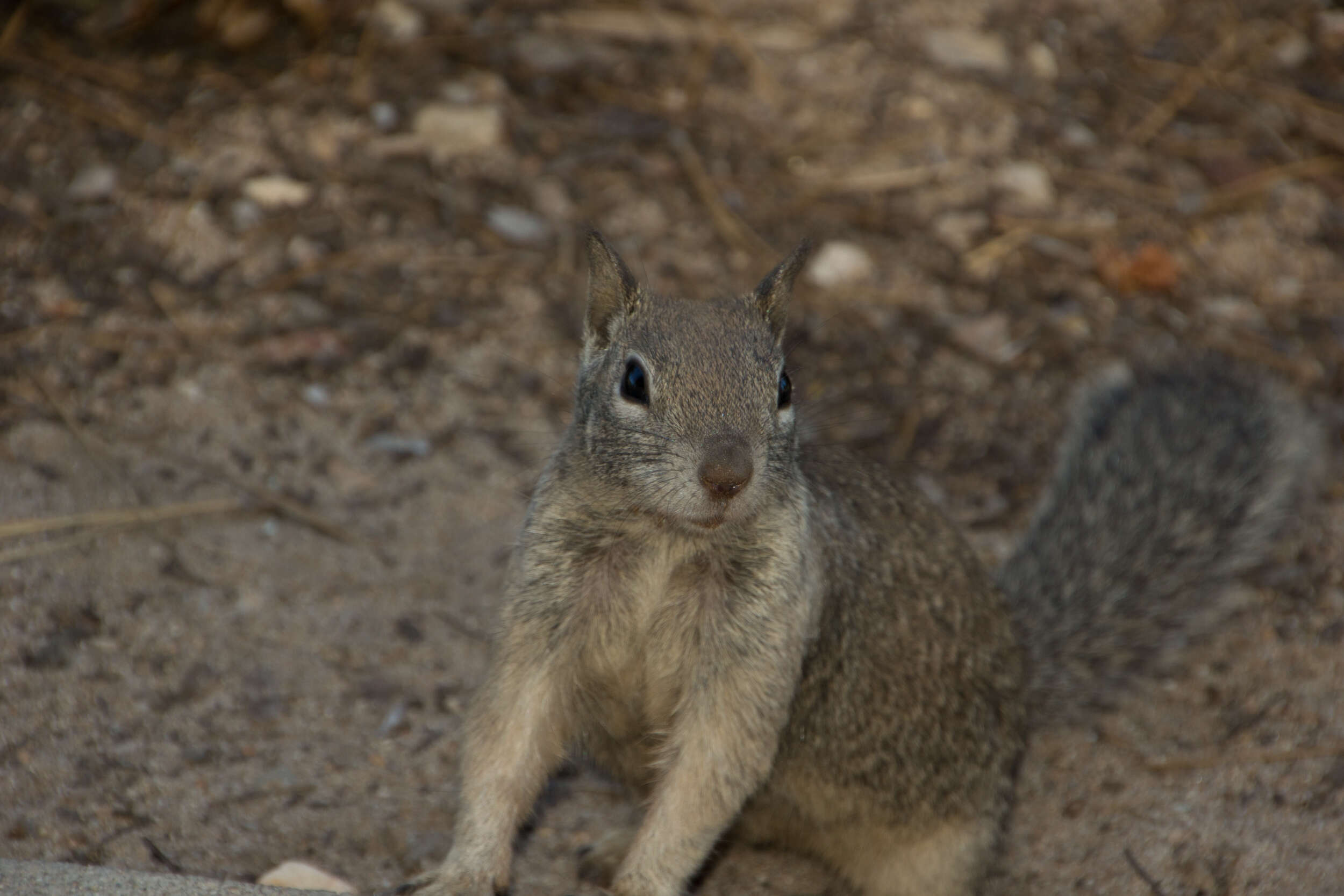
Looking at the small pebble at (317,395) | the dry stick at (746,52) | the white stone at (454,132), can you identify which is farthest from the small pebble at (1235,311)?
the small pebble at (317,395)

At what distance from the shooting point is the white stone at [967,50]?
6.77 metres

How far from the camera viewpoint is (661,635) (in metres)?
3.25

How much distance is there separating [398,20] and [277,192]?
1.31 m

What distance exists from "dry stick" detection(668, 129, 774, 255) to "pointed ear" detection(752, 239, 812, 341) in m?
2.55

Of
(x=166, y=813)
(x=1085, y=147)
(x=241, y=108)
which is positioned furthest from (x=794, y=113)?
(x=166, y=813)

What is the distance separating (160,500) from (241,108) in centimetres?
231

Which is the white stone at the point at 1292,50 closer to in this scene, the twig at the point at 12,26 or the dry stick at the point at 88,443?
the dry stick at the point at 88,443

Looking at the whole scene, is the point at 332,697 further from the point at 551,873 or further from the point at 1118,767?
the point at 1118,767

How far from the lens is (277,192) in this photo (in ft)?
19.3

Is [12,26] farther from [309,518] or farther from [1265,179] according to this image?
[1265,179]

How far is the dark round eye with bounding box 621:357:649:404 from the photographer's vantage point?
3.04 m

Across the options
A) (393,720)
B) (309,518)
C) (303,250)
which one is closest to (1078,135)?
(303,250)

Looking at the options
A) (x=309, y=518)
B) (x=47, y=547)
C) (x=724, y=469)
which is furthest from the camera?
(x=309, y=518)

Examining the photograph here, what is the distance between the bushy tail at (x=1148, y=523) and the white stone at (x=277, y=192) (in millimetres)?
3520
